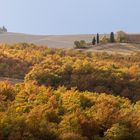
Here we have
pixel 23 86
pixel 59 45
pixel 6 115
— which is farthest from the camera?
pixel 59 45

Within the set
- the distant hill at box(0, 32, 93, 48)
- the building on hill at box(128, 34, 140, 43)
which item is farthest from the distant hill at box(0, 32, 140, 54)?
the building on hill at box(128, 34, 140, 43)

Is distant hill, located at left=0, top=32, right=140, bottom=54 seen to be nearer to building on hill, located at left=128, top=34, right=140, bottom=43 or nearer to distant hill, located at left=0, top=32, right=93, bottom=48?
distant hill, located at left=0, top=32, right=93, bottom=48

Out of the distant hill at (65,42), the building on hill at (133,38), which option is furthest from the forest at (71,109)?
the building on hill at (133,38)

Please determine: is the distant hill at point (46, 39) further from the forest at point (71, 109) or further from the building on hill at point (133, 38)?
the forest at point (71, 109)

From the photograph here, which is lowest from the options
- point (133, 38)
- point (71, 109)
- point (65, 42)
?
point (65, 42)

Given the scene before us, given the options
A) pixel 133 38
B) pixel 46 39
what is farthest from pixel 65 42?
pixel 133 38

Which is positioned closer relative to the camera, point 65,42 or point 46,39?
point 65,42

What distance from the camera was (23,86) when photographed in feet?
93.3

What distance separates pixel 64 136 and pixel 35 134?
121 centimetres

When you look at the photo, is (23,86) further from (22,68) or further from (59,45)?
(59,45)

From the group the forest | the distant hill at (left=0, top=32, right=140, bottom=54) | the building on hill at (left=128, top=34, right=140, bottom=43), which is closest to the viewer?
the forest

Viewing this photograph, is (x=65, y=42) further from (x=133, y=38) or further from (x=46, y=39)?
(x=133, y=38)

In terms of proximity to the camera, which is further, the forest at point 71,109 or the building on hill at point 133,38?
the building on hill at point 133,38

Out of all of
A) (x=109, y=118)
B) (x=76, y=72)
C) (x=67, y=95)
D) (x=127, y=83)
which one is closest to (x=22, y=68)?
→ (x=76, y=72)
